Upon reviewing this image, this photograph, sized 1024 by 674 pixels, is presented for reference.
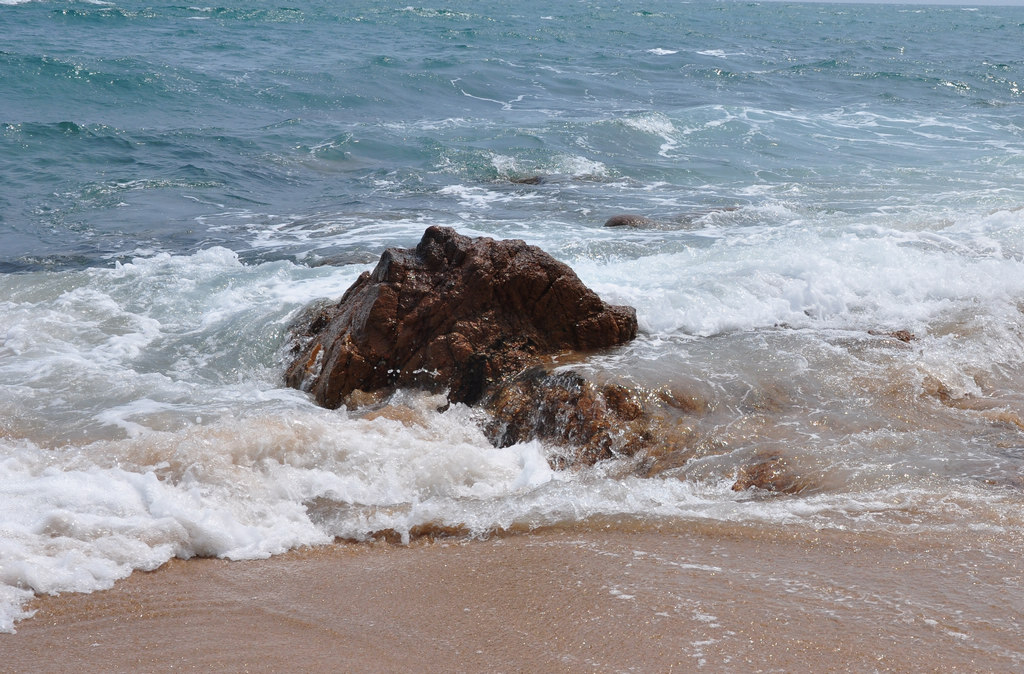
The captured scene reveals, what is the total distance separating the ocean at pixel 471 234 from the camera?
12.8ft

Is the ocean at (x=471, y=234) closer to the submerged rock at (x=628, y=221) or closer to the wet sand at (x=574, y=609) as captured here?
the wet sand at (x=574, y=609)

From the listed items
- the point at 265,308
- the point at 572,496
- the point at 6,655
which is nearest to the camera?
the point at 6,655

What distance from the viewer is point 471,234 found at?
32.1 feet

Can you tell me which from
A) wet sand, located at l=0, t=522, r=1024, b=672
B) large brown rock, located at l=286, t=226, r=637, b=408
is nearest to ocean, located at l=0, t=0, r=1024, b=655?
wet sand, located at l=0, t=522, r=1024, b=672

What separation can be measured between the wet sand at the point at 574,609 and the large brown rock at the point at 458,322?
5.46 feet

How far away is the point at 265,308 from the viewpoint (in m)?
7.02

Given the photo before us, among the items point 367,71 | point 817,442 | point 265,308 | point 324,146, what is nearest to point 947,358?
point 817,442

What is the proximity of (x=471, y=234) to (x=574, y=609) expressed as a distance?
276 inches

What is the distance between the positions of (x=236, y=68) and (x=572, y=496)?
19.4 metres

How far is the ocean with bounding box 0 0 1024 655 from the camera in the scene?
3.89 metres

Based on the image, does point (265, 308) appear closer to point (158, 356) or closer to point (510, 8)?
point (158, 356)

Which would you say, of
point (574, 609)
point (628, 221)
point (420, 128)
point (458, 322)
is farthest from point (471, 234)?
point (420, 128)

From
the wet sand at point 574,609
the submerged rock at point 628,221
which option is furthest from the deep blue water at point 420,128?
the wet sand at point 574,609

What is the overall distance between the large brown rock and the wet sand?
5.46 ft
